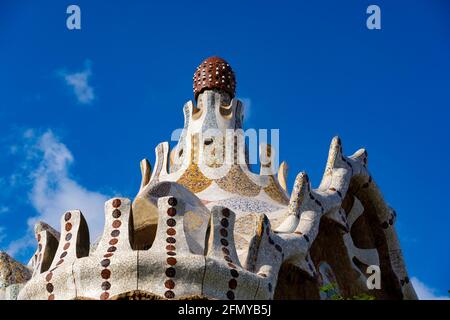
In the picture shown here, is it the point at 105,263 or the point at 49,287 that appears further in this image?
the point at 49,287

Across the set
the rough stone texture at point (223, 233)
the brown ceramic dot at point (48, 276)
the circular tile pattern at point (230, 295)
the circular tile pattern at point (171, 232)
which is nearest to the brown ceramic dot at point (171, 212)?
the rough stone texture at point (223, 233)

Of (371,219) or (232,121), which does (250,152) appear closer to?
(232,121)

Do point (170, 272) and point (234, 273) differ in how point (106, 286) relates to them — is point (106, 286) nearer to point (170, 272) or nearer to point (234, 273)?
point (170, 272)

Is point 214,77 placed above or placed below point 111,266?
above

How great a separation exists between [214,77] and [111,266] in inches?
222

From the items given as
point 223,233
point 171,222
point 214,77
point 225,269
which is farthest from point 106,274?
point 214,77

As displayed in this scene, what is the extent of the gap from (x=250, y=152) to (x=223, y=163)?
52 centimetres

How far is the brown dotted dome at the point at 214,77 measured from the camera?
1273 centimetres

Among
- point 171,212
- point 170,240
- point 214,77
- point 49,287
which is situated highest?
point 214,77

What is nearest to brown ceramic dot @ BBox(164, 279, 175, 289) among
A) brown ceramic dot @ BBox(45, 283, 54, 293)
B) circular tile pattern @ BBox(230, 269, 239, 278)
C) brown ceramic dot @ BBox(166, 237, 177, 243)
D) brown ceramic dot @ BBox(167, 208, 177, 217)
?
brown ceramic dot @ BBox(166, 237, 177, 243)

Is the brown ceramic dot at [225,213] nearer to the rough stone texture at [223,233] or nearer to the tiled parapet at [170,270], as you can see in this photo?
the rough stone texture at [223,233]

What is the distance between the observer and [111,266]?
7535 millimetres

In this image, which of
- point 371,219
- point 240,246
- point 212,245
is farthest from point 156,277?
point 371,219
